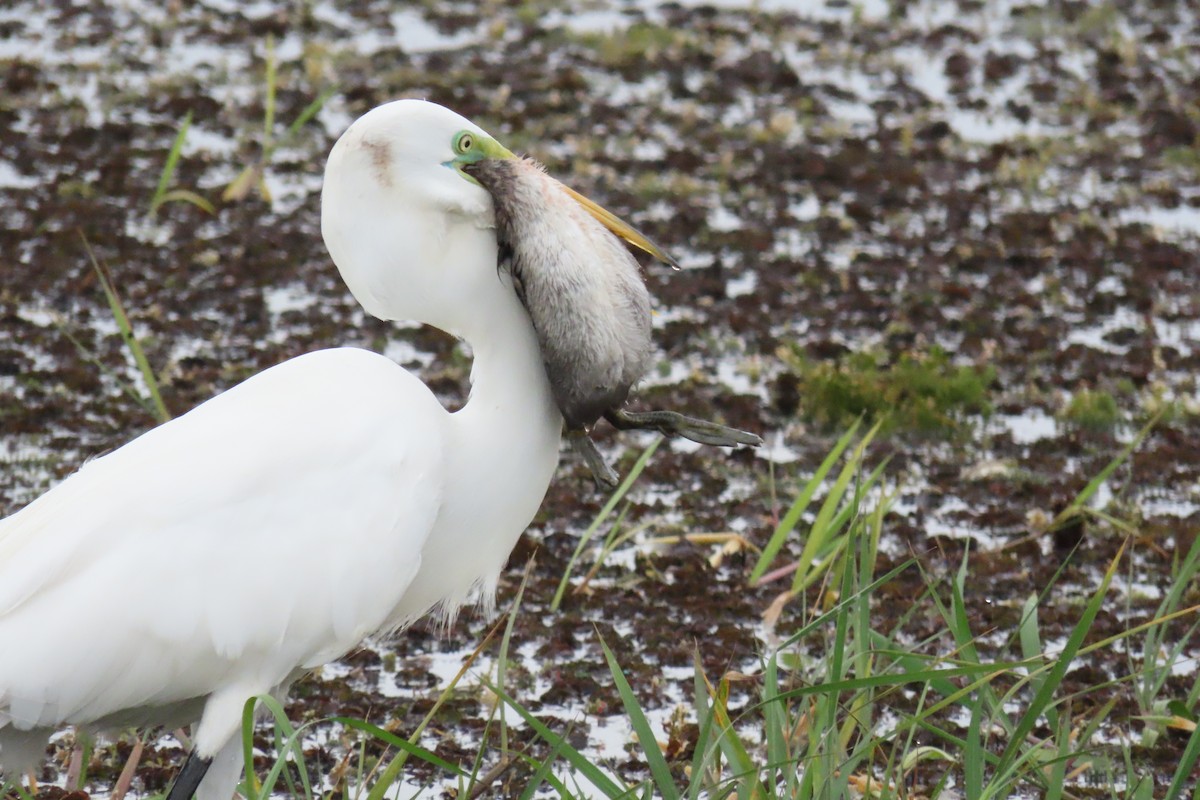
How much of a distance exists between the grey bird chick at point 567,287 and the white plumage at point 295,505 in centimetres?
5

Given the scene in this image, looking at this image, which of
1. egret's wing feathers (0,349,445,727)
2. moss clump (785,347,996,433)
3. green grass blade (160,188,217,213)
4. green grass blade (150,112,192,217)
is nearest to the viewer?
egret's wing feathers (0,349,445,727)

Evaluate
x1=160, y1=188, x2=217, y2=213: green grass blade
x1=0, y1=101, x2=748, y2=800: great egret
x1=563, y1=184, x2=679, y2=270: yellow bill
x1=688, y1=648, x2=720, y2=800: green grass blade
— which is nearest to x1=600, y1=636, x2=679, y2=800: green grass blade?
x1=688, y1=648, x2=720, y2=800: green grass blade

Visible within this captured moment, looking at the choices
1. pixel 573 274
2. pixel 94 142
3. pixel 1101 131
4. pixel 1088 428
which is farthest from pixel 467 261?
pixel 1101 131

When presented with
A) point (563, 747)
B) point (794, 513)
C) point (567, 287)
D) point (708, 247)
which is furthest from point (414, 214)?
point (708, 247)

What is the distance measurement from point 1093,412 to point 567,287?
3459mm

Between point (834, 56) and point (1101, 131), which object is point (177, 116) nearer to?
point (834, 56)

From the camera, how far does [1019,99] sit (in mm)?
10047

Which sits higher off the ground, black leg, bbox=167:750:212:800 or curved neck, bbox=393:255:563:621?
curved neck, bbox=393:255:563:621

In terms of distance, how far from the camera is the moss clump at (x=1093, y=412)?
20.5ft

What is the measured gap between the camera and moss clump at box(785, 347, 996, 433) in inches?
245

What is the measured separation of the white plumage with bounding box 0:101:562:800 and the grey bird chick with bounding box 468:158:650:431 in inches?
2.0

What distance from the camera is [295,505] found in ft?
10.4

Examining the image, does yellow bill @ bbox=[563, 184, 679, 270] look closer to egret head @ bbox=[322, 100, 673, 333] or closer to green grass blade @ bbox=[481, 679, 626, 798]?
egret head @ bbox=[322, 100, 673, 333]

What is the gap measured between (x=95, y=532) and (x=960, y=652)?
4.99 feet
